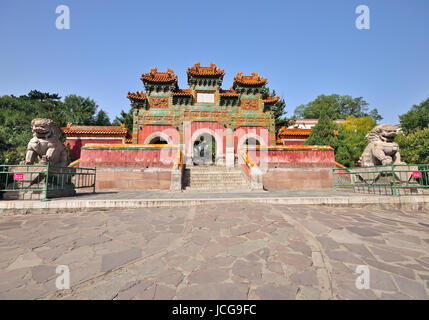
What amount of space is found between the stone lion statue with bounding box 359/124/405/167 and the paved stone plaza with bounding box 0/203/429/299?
4.02 m

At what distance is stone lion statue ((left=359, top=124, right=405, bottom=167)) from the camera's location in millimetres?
6910

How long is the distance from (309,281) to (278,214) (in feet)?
6.52

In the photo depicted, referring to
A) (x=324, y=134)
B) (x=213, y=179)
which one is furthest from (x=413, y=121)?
(x=213, y=179)

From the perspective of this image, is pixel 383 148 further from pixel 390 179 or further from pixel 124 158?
pixel 124 158

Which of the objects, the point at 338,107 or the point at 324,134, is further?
the point at 338,107

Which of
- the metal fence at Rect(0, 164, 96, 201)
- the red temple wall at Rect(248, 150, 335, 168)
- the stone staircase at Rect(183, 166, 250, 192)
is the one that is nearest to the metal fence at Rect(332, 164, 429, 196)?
the red temple wall at Rect(248, 150, 335, 168)

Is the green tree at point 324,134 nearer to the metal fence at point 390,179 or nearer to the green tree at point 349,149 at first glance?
the green tree at point 349,149

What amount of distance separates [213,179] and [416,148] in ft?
67.5

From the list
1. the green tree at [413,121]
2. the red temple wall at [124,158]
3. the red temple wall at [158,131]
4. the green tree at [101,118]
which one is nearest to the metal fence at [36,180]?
the red temple wall at [124,158]

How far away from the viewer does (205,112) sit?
1606 centimetres

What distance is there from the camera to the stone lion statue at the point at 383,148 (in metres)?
6.91

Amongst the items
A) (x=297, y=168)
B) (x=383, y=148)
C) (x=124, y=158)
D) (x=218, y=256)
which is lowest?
(x=218, y=256)

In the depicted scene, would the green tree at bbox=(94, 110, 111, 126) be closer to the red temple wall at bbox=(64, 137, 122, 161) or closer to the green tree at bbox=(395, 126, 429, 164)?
the red temple wall at bbox=(64, 137, 122, 161)
